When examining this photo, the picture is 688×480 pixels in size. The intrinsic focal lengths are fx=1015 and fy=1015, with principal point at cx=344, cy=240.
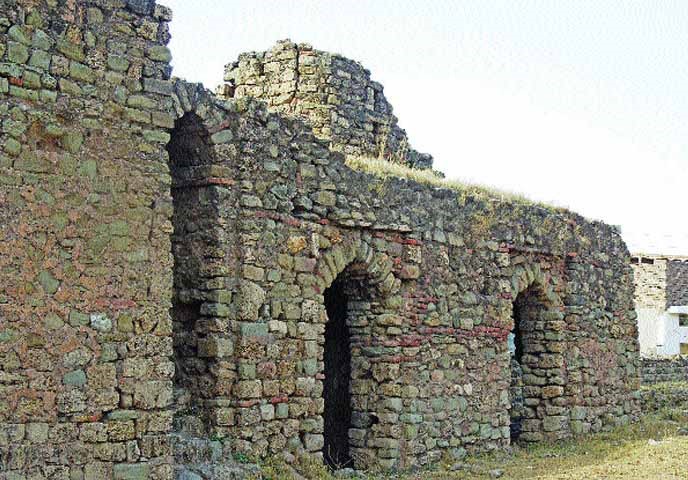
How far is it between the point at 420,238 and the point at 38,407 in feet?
19.5

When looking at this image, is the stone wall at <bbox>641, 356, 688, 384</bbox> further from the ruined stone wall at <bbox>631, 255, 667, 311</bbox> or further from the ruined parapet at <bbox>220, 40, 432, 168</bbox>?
the ruined parapet at <bbox>220, 40, 432, 168</bbox>

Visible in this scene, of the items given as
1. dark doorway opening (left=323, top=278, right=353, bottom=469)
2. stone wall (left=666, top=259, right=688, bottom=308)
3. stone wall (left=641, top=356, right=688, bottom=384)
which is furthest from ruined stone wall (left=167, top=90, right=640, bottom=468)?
stone wall (left=666, top=259, right=688, bottom=308)

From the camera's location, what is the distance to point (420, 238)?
12.6 m

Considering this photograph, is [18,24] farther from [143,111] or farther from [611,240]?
[611,240]

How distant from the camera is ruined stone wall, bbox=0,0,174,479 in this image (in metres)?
7.80

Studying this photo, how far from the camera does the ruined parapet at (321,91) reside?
591 inches

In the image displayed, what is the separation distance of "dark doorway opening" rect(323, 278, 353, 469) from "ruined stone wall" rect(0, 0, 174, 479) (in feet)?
13.6

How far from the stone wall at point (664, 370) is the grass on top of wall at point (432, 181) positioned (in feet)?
25.8

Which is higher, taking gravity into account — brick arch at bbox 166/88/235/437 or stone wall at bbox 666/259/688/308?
stone wall at bbox 666/259/688/308

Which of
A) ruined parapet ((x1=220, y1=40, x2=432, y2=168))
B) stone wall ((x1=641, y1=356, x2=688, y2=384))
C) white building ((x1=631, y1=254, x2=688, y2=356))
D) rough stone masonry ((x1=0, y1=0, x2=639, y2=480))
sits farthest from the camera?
white building ((x1=631, y1=254, x2=688, y2=356))

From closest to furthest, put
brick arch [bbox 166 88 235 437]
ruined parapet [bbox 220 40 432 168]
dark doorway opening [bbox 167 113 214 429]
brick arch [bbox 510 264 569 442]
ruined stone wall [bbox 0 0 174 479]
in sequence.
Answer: ruined stone wall [bbox 0 0 174 479] < brick arch [bbox 166 88 235 437] < dark doorway opening [bbox 167 113 214 429] < ruined parapet [bbox 220 40 432 168] < brick arch [bbox 510 264 569 442]

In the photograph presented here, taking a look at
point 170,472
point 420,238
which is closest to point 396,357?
point 420,238

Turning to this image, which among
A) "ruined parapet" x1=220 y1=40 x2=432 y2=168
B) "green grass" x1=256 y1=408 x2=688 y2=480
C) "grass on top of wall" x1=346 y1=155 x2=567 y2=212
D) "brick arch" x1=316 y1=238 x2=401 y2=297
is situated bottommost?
"green grass" x1=256 y1=408 x2=688 y2=480

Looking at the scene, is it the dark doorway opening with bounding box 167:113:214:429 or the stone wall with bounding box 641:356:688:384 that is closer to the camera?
the dark doorway opening with bounding box 167:113:214:429
